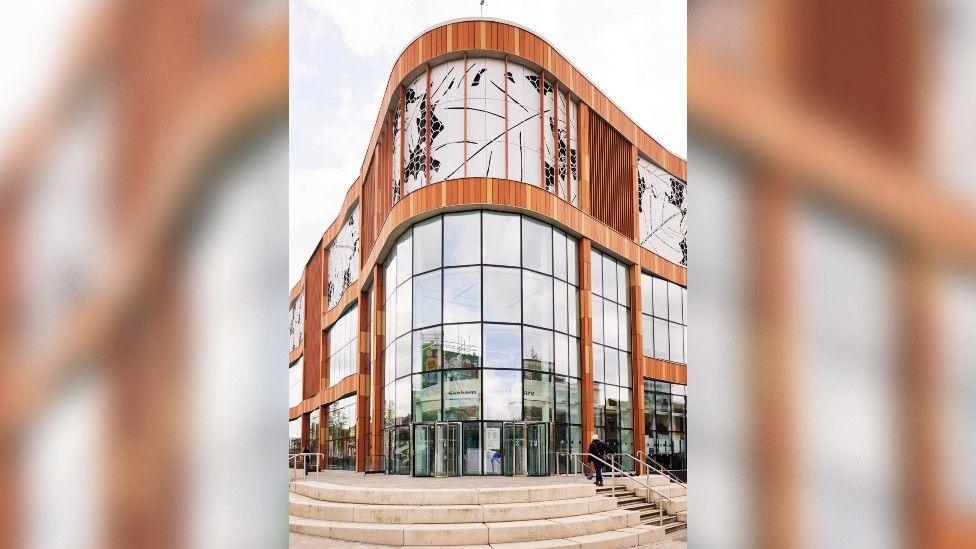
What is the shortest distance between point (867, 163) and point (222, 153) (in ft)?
4.00

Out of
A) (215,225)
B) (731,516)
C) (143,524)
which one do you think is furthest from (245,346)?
(731,516)

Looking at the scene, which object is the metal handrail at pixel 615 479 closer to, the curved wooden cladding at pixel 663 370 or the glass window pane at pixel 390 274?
the curved wooden cladding at pixel 663 370

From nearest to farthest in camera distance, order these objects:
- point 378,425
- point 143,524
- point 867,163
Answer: point 143,524
point 867,163
point 378,425

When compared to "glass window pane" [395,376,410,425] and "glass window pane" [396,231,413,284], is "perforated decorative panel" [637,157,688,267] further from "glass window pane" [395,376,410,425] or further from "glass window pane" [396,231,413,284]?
"glass window pane" [395,376,410,425]

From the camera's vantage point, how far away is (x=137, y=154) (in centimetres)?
128

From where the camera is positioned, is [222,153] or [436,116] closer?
[222,153]

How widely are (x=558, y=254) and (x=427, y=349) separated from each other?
19.2 ft

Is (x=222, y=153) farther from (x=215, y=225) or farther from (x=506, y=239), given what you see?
(x=506, y=239)

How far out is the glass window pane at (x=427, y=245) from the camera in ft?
79.3

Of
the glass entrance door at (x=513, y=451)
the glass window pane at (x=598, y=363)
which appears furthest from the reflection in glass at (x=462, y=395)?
the glass window pane at (x=598, y=363)

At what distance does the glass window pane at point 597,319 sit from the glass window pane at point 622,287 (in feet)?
6.62

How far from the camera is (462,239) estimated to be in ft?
78.2

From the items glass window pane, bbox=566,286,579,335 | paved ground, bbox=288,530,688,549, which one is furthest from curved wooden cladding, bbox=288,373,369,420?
paved ground, bbox=288,530,688,549

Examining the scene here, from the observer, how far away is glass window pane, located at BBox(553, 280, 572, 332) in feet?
81.0
